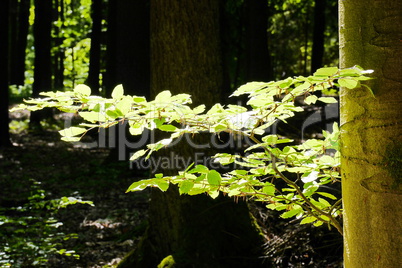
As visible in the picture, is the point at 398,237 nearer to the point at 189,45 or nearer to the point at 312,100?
the point at 312,100

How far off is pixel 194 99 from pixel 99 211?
3638mm

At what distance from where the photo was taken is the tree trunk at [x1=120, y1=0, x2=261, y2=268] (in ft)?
12.6

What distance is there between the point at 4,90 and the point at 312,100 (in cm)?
1140

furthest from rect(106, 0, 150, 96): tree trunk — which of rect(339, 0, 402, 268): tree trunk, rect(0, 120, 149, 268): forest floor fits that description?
rect(339, 0, 402, 268): tree trunk

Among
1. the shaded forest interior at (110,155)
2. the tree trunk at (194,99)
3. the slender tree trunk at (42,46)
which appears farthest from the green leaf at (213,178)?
the slender tree trunk at (42,46)

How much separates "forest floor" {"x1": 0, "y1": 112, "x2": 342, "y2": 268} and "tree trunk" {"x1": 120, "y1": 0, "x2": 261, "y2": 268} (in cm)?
52

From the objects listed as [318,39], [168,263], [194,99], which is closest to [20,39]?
[318,39]

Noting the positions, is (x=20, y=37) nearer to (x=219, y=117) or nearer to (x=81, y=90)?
(x=81, y=90)

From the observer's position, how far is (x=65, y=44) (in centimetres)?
1580

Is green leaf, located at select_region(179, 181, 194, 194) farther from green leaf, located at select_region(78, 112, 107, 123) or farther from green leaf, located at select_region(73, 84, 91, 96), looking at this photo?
green leaf, located at select_region(73, 84, 91, 96)

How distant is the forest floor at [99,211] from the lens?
4043mm

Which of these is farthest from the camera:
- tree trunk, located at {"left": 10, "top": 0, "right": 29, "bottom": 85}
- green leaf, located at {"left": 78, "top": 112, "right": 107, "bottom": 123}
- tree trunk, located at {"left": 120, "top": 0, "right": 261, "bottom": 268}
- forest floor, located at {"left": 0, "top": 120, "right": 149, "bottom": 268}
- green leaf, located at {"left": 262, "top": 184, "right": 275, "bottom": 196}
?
tree trunk, located at {"left": 10, "top": 0, "right": 29, "bottom": 85}

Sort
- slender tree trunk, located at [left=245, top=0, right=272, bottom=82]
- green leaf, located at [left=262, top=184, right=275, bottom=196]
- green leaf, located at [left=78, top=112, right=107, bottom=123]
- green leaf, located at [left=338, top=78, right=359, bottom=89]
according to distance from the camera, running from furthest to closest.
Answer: slender tree trunk, located at [left=245, top=0, right=272, bottom=82] < green leaf, located at [left=262, top=184, right=275, bottom=196] < green leaf, located at [left=78, top=112, right=107, bottom=123] < green leaf, located at [left=338, top=78, right=359, bottom=89]

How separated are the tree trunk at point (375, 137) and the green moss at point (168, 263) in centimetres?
257
